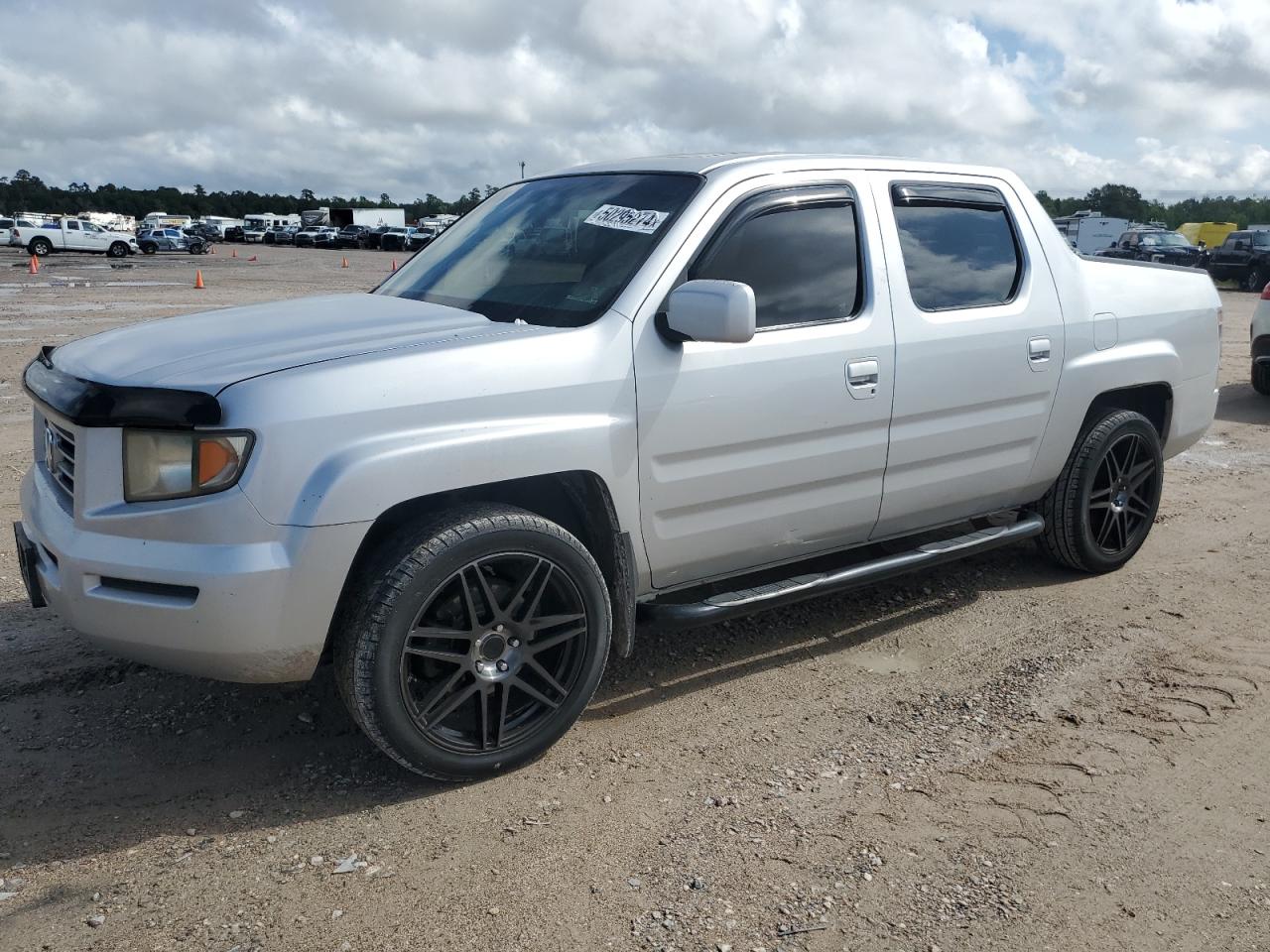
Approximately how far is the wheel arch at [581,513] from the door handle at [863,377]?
104 centimetres

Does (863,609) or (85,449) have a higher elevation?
(85,449)

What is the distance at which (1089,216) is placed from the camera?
46000 mm

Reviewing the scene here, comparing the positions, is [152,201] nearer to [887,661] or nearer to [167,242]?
[167,242]

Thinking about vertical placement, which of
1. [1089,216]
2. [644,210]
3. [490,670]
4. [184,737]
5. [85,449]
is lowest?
[184,737]

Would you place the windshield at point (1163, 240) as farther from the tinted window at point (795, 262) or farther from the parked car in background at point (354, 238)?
the parked car in background at point (354, 238)

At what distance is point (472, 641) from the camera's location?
10.8 feet

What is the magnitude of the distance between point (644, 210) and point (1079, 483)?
251 cm

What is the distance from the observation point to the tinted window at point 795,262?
152 inches

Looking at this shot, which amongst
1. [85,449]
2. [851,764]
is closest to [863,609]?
[851,764]

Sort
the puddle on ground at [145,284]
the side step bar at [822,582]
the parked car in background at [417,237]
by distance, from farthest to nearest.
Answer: the parked car in background at [417,237] < the puddle on ground at [145,284] < the side step bar at [822,582]

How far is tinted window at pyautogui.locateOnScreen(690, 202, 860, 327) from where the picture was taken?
3850 mm

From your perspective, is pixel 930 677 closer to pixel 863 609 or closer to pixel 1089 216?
pixel 863 609

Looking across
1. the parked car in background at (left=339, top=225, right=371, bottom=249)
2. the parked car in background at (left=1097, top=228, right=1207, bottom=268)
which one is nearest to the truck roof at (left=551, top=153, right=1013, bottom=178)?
the parked car in background at (left=1097, top=228, right=1207, bottom=268)

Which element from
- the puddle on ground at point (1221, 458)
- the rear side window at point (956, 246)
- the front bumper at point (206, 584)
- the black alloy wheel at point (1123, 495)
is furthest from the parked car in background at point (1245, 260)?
the front bumper at point (206, 584)
